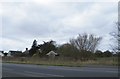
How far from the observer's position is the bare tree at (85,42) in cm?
8481

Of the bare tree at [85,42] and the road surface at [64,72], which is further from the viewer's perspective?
the bare tree at [85,42]

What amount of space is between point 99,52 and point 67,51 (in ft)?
35.1

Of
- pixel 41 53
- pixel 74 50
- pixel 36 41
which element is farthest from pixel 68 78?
pixel 36 41

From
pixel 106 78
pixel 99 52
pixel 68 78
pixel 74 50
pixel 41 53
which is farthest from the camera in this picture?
pixel 41 53

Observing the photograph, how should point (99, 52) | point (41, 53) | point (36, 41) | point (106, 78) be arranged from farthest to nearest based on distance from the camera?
point (36, 41)
point (41, 53)
point (99, 52)
point (106, 78)

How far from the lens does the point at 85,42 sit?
287 feet

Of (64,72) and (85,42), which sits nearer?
(64,72)

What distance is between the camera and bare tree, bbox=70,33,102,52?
84.8m

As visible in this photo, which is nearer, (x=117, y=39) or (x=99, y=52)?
(x=117, y=39)

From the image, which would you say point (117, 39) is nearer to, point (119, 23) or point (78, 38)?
point (119, 23)

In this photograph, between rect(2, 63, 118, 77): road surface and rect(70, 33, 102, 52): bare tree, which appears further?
rect(70, 33, 102, 52): bare tree

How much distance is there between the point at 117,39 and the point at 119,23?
2.42 m

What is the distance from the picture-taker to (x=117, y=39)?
40969mm

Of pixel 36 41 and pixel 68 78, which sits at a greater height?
pixel 36 41
